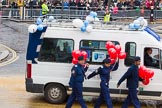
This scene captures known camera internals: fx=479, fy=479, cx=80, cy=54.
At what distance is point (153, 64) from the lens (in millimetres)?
12961

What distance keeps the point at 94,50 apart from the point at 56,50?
1.06 m

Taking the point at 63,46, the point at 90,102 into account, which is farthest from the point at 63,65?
the point at 90,102

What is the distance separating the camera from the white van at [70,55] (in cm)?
1289

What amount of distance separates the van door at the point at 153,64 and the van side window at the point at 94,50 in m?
1.07

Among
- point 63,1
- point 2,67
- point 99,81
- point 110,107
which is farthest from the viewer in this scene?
point 63,1

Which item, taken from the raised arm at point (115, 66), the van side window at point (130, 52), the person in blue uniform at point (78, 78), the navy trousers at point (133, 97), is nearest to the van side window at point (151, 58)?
the van side window at point (130, 52)

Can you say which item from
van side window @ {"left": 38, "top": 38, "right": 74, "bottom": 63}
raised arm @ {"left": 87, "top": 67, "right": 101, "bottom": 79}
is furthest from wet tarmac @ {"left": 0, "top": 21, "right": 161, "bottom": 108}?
van side window @ {"left": 38, "top": 38, "right": 74, "bottom": 63}

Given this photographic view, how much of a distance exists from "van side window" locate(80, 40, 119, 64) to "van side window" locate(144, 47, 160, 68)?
1.11 meters

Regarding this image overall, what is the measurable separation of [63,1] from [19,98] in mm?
26477

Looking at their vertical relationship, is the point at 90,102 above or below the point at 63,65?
below

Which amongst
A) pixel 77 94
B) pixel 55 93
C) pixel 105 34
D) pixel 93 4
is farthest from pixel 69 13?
pixel 77 94

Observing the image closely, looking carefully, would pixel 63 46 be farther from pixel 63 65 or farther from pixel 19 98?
pixel 19 98

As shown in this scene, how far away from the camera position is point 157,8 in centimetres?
4081

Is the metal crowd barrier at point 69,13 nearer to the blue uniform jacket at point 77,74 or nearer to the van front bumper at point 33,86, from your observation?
the van front bumper at point 33,86
